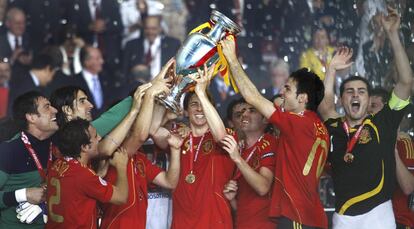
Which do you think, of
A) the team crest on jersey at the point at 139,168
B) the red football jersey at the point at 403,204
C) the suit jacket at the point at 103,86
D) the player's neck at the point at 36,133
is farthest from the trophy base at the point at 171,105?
the suit jacket at the point at 103,86

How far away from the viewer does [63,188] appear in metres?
5.60

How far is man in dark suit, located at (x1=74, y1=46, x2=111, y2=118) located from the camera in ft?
30.7

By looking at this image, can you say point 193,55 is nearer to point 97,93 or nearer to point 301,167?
point 301,167

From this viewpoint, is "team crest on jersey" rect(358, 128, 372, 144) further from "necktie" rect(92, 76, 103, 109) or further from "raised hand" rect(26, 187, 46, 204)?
"necktie" rect(92, 76, 103, 109)

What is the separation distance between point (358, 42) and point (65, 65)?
9.34 feet

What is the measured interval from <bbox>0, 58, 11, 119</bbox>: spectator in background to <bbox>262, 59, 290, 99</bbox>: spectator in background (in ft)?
7.91

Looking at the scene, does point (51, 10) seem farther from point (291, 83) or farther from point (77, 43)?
point (291, 83)

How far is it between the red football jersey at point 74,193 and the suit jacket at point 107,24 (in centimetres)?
401

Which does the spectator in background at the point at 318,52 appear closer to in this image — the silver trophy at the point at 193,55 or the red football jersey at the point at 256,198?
the red football jersey at the point at 256,198

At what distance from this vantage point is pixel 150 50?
9617mm

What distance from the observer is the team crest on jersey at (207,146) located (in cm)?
620

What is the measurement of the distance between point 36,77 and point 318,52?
265 cm

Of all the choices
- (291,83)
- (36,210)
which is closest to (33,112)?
(36,210)

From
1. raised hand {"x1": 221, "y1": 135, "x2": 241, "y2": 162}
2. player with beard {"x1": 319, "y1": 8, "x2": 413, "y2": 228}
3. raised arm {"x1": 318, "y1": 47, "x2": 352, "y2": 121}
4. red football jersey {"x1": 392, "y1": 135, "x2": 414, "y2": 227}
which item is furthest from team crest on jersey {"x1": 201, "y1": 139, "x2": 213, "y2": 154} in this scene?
red football jersey {"x1": 392, "y1": 135, "x2": 414, "y2": 227}
